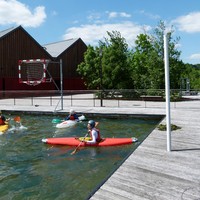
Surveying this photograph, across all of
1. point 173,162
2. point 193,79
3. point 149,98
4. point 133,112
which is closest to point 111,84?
point 149,98

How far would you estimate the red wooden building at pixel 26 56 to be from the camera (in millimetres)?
45938

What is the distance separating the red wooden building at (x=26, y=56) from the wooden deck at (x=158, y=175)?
39.0 metres

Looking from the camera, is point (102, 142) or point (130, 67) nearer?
point (102, 142)

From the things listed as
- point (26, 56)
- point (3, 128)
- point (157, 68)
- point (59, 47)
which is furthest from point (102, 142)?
point (59, 47)

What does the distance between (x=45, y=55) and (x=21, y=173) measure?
4463 cm

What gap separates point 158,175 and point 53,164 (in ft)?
16.2

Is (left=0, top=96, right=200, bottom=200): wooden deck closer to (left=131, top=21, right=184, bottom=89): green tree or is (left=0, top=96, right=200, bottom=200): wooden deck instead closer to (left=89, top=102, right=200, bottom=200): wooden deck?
(left=89, top=102, right=200, bottom=200): wooden deck

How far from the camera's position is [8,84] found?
46375 millimetres

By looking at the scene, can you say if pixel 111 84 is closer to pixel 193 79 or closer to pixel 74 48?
pixel 74 48

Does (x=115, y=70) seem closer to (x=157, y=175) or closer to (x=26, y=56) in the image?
(x=26, y=56)

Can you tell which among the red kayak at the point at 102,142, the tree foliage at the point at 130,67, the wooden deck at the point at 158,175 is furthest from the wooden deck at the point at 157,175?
the tree foliage at the point at 130,67

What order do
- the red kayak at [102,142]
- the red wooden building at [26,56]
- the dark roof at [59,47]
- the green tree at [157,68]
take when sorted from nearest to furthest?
1. the red kayak at [102,142]
2. the green tree at [157,68]
3. the red wooden building at [26,56]
4. the dark roof at [59,47]

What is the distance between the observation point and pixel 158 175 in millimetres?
7359

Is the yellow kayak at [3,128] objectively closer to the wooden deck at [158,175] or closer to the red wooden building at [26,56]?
the wooden deck at [158,175]
